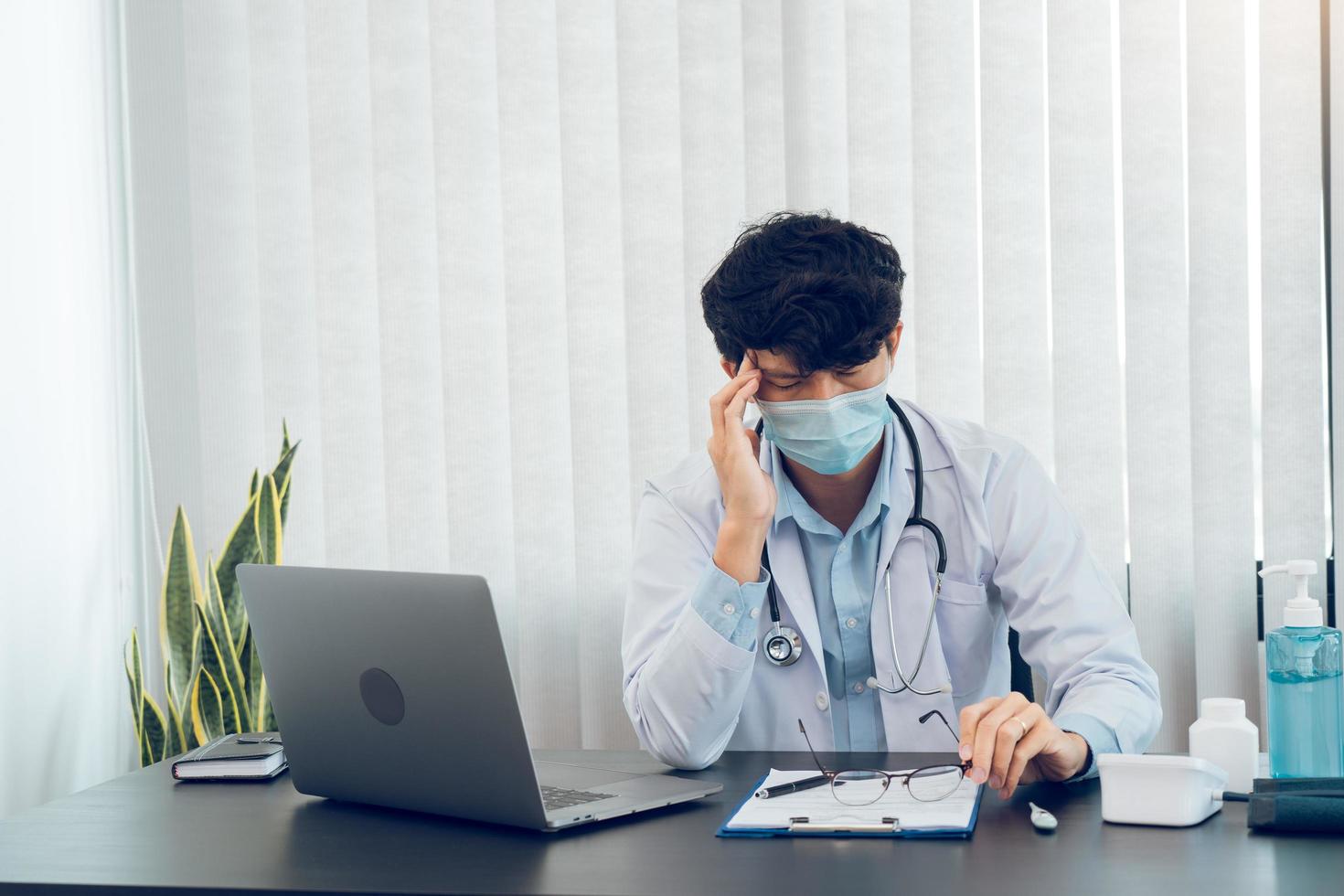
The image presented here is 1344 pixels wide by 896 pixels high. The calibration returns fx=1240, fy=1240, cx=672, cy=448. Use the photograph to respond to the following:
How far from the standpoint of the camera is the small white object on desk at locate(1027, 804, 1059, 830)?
1.06 metres

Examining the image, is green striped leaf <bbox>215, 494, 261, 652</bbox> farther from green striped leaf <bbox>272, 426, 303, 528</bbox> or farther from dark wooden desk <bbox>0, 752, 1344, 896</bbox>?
dark wooden desk <bbox>0, 752, 1344, 896</bbox>

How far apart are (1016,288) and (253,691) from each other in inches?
65.7

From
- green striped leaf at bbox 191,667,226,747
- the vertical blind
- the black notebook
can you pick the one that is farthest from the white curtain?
the black notebook

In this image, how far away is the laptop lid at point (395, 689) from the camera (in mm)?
1095

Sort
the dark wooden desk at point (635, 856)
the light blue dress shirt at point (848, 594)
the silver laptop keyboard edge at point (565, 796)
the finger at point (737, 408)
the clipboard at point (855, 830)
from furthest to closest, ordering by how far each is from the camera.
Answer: the light blue dress shirt at point (848, 594)
the finger at point (737, 408)
the silver laptop keyboard edge at point (565, 796)
the clipboard at point (855, 830)
the dark wooden desk at point (635, 856)

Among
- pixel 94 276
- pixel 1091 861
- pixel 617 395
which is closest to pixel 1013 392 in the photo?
pixel 617 395

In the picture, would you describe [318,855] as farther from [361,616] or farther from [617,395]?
[617,395]

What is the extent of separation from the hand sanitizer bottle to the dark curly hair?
542mm

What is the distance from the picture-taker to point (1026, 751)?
1.13 metres

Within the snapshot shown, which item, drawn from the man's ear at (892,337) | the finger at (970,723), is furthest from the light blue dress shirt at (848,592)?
the finger at (970,723)

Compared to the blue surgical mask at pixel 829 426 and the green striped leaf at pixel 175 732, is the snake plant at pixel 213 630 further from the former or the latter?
the blue surgical mask at pixel 829 426

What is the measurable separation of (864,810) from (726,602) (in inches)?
13.7

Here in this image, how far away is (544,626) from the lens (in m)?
2.55

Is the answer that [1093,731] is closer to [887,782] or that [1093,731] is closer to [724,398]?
[887,782]
